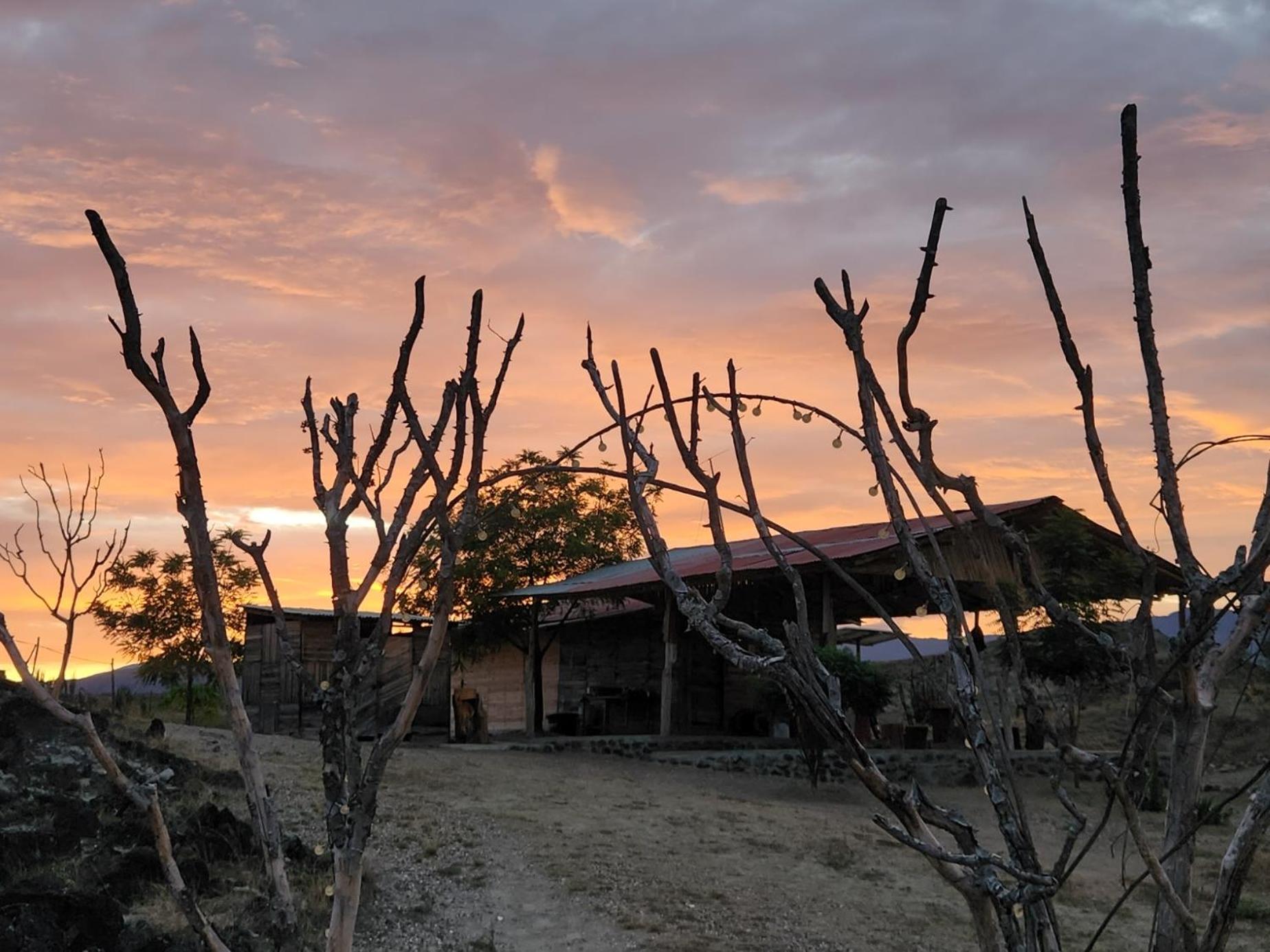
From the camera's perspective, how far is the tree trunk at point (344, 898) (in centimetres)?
463

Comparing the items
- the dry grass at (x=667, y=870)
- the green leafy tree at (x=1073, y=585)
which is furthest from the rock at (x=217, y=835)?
the green leafy tree at (x=1073, y=585)

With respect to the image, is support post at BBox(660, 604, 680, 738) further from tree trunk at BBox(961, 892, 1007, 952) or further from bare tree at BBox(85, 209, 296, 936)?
tree trunk at BBox(961, 892, 1007, 952)

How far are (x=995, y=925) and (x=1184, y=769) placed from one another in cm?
64

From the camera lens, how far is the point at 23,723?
14.4 metres

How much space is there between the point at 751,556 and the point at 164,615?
18.3 meters

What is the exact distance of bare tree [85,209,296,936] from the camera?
4.29 metres

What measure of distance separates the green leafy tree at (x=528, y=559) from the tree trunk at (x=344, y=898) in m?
21.1

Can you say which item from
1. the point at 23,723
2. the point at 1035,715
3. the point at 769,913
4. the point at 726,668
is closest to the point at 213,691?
the point at 726,668

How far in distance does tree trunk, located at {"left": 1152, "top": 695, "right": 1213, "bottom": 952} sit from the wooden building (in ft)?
73.4

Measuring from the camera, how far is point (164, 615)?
33.6 meters

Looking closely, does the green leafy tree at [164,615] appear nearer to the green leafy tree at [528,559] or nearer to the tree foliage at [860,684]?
the green leafy tree at [528,559]

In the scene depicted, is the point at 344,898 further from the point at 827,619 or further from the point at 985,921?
the point at 827,619

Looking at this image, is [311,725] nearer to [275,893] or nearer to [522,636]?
[522,636]

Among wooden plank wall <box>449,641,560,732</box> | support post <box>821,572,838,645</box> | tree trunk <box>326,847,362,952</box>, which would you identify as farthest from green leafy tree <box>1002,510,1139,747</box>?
tree trunk <box>326,847,362,952</box>
